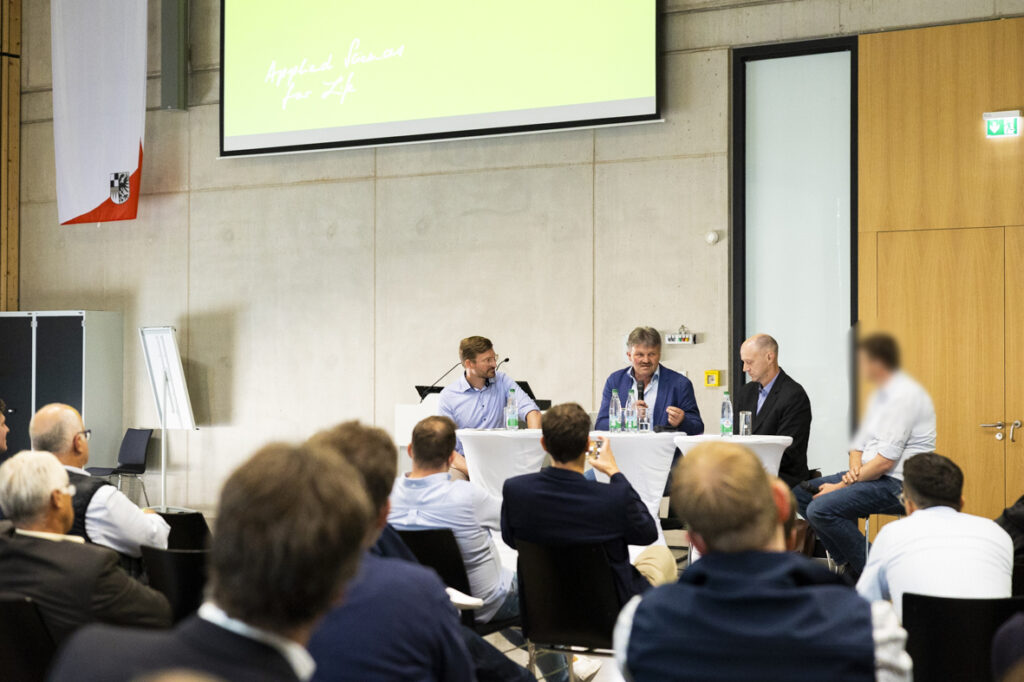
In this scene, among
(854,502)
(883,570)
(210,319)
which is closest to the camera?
(883,570)

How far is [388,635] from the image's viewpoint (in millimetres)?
1718

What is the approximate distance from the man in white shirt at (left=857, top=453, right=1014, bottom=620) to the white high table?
2.22m

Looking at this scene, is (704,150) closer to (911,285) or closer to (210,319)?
(911,285)

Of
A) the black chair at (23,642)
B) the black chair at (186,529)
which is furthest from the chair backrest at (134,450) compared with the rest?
the black chair at (23,642)

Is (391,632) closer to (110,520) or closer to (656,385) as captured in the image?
(110,520)

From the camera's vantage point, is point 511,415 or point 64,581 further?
point 511,415

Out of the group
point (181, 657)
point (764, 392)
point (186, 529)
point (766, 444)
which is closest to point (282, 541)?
point (181, 657)

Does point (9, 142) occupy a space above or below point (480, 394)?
above

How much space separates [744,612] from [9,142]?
10045mm

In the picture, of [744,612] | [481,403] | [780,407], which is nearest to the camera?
[744,612]

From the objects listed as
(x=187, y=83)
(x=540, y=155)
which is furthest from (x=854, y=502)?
(x=187, y=83)

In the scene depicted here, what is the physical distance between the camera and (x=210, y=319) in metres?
9.02

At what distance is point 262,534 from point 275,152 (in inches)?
312

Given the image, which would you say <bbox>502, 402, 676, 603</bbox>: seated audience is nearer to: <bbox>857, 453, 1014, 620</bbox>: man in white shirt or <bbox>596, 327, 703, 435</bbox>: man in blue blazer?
<bbox>857, 453, 1014, 620</bbox>: man in white shirt
